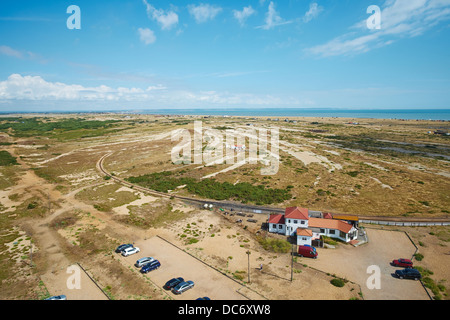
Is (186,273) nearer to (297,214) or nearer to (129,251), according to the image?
(129,251)

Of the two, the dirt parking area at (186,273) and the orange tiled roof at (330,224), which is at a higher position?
the orange tiled roof at (330,224)

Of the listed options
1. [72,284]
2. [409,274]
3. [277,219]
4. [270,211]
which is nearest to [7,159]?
[72,284]

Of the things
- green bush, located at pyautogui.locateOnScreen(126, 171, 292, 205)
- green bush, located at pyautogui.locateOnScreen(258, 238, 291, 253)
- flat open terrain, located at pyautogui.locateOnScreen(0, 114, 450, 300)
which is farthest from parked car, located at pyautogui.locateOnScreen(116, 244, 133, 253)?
green bush, located at pyautogui.locateOnScreen(126, 171, 292, 205)

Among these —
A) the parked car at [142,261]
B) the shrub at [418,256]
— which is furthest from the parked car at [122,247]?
the shrub at [418,256]

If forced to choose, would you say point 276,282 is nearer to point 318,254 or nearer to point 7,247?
point 318,254

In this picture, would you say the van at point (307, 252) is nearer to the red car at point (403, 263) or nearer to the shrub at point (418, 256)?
the red car at point (403, 263)
